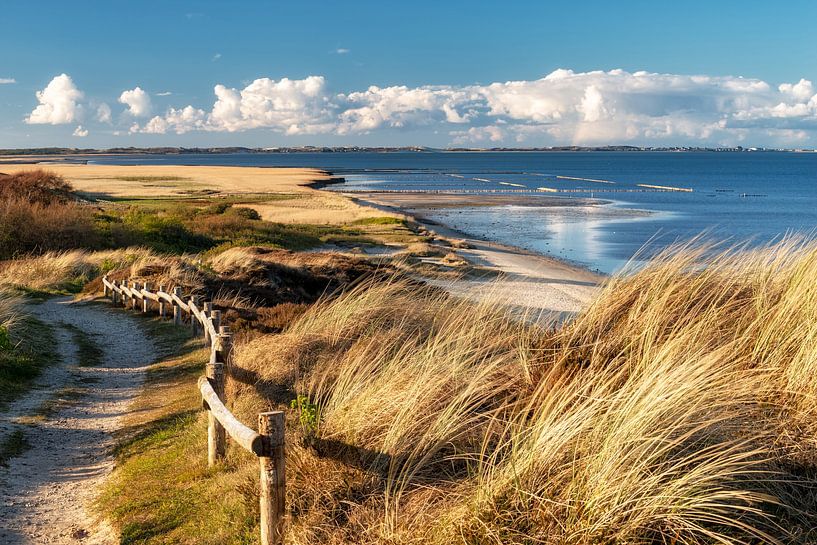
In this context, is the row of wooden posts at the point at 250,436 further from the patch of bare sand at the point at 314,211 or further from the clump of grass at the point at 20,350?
the patch of bare sand at the point at 314,211

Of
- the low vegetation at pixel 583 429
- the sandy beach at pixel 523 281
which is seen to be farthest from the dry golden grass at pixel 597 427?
the sandy beach at pixel 523 281

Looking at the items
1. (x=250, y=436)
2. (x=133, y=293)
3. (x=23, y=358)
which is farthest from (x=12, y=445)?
(x=133, y=293)

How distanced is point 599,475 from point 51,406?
28.5 feet

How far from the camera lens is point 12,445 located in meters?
8.71

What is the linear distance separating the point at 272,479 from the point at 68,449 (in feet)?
15.3

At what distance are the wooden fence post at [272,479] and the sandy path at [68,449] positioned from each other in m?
1.75

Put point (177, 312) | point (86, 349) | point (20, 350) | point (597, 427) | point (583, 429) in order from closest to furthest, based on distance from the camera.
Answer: point (597, 427)
point (583, 429)
point (20, 350)
point (86, 349)
point (177, 312)

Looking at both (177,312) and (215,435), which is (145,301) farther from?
(215,435)

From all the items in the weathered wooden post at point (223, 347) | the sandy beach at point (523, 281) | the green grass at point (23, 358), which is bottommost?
the sandy beach at point (523, 281)

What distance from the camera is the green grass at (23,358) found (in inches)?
445

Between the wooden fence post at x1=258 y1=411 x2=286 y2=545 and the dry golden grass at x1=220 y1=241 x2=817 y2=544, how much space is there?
147 millimetres

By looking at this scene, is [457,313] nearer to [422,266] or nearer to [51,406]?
[51,406]

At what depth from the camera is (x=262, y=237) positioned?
124ft

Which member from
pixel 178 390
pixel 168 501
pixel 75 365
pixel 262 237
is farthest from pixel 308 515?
pixel 262 237
